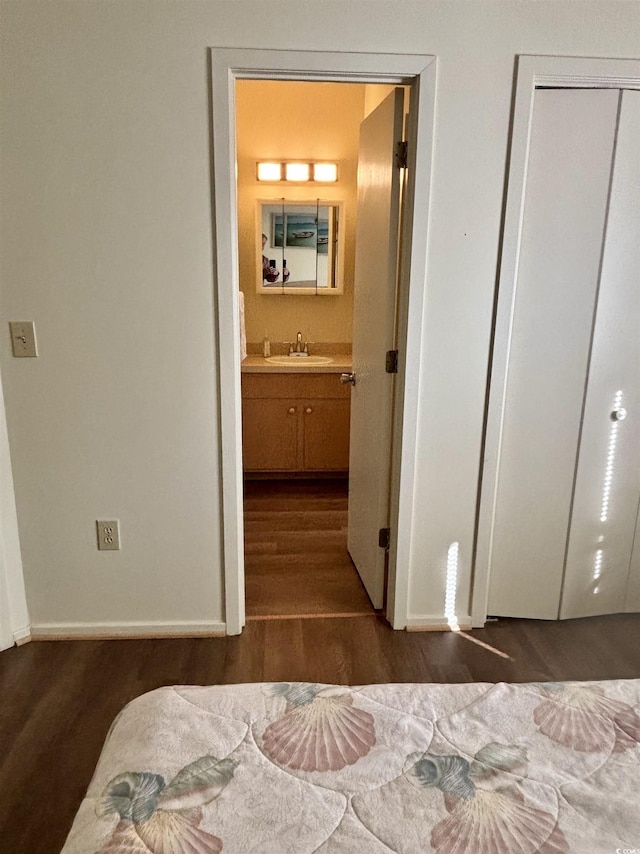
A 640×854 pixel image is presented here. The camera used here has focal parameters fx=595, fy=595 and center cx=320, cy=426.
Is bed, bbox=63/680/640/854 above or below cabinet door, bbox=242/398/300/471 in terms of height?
above

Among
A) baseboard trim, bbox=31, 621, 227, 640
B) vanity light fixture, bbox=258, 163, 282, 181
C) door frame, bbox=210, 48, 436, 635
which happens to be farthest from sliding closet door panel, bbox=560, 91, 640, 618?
vanity light fixture, bbox=258, 163, 282, 181

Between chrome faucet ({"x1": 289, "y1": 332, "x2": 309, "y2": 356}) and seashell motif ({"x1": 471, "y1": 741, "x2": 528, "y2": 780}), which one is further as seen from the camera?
chrome faucet ({"x1": 289, "y1": 332, "x2": 309, "y2": 356})

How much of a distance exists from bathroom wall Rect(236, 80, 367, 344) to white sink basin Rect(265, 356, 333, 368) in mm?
261

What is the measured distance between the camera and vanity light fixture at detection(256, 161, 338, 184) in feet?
13.5

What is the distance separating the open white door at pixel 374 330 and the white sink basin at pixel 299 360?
123 centimetres

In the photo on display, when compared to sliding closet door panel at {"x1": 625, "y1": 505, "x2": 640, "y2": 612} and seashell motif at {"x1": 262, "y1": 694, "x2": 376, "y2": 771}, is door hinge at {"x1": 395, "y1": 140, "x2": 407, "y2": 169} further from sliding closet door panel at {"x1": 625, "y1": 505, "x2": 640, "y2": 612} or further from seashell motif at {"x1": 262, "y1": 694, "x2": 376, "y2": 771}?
seashell motif at {"x1": 262, "y1": 694, "x2": 376, "y2": 771}

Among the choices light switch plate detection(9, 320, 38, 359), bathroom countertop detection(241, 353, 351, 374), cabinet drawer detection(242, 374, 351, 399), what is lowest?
cabinet drawer detection(242, 374, 351, 399)

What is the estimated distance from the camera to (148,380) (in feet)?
7.24

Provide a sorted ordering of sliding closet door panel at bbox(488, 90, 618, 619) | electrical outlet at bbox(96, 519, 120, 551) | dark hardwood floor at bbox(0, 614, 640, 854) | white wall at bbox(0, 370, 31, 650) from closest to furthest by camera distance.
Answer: dark hardwood floor at bbox(0, 614, 640, 854) < sliding closet door panel at bbox(488, 90, 618, 619) < white wall at bbox(0, 370, 31, 650) < electrical outlet at bbox(96, 519, 120, 551)

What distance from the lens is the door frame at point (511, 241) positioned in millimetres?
2020

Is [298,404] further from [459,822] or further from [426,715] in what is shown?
[459,822]

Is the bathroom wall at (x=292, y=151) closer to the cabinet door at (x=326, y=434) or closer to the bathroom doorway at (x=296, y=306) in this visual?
the bathroom doorway at (x=296, y=306)

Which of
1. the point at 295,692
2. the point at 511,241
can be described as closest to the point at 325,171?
the point at 511,241

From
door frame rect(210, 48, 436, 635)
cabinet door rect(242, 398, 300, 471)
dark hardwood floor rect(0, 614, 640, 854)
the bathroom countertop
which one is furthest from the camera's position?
cabinet door rect(242, 398, 300, 471)
